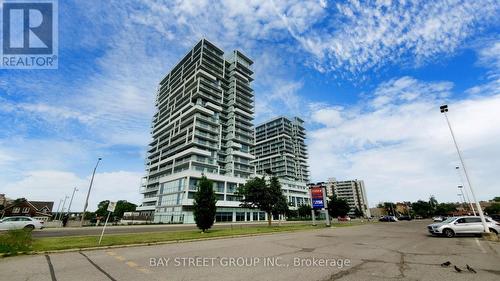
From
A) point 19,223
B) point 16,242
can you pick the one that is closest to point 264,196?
point 16,242

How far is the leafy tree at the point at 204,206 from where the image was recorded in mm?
22953

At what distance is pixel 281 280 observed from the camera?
6.30 m

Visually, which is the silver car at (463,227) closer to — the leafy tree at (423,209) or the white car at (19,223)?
the white car at (19,223)

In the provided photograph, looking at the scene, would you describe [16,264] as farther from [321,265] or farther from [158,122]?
[158,122]

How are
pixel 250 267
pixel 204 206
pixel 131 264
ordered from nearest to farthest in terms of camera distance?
pixel 250 267 → pixel 131 264 → pixel 204 206

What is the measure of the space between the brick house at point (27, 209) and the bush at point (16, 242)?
79649 mm

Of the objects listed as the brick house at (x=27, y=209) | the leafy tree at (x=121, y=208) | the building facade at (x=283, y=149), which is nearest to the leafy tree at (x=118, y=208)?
the leafy tree at (x=121, y=208)

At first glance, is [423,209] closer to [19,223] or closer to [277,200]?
[277,200]

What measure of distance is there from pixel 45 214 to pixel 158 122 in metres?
49.1

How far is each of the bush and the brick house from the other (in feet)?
261

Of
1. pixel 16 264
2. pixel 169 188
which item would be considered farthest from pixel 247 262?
pixel 169 188

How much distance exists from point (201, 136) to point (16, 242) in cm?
5815

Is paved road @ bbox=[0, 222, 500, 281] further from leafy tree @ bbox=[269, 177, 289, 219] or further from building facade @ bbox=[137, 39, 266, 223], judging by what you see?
building facade @ bbox=[137, 39, 266, 223]

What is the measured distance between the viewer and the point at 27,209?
76.9 metres
